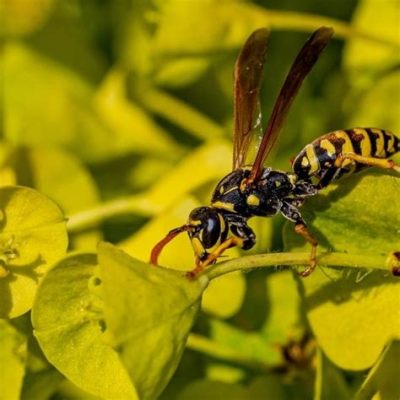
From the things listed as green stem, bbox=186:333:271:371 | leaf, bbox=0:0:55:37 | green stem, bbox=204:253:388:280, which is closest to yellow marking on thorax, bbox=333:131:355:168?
green stem, bbox=204:253:388:280

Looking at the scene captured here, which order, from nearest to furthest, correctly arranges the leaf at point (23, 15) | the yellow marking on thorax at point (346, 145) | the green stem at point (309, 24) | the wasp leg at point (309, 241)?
the wasp leg at point (309, 241) → the yellow marking on thorax at point (346, 145) → the green stem at point (309, 24) → the leaf at point (23, 15)

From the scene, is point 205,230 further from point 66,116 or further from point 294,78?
point 66,116

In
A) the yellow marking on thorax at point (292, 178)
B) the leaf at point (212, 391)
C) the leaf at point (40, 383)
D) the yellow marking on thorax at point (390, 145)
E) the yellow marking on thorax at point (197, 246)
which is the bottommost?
the leaf at point (212, 391)

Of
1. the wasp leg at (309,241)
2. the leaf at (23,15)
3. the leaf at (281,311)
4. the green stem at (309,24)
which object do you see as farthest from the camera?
the leaf at (23,15)

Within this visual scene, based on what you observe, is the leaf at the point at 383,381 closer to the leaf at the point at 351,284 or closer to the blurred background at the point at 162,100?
the leaf at the point at 351,284

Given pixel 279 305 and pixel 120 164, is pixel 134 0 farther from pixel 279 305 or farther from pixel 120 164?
pixel 279 305

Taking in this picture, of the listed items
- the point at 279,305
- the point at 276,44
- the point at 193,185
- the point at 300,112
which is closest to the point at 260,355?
the point at 279,305

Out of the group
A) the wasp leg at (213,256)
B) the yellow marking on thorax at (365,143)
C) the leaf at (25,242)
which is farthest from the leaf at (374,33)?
the leaf at (25,242)
